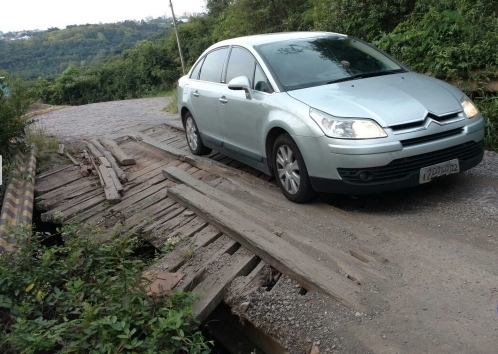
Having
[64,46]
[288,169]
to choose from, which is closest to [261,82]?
[288,169]

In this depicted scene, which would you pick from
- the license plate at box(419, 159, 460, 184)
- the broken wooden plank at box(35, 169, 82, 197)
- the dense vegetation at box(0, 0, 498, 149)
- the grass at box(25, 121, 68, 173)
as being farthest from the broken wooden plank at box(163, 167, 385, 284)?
the dense vegetation at box(0, 0, 498, 149)

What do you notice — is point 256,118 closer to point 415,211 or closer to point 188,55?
point 415,211

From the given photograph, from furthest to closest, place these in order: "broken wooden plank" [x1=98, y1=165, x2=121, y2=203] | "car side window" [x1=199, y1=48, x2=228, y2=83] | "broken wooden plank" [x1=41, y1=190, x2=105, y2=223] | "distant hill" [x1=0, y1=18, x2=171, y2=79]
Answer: "distant hill" [x1=0, y1=18, x2=171, y2=79] < "car side window" [x1=199, y1=48, x2=228, y2=83] < "broken wooden plank" [x1=98, y1=165, x2=121, y2=203] < "broken wooden plank" [x1=41, y1=190, x2=105, y2=223]

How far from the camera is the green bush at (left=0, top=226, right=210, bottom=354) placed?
3141 mm

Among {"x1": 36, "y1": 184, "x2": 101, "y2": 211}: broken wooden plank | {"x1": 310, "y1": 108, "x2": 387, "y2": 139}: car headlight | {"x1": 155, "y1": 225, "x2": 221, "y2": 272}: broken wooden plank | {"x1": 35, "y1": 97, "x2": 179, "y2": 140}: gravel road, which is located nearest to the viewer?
{"x1": 155, "y1": 225, "x2": 221, "y2": 272}: broken wooden plank

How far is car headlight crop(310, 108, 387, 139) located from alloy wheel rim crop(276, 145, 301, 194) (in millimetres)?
580

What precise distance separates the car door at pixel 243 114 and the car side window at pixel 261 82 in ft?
0.04

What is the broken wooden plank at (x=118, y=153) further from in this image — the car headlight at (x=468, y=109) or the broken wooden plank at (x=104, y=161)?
the car headlight at (x=468, y=109)

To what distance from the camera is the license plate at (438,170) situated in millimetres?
4703

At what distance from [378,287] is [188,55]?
31218mm

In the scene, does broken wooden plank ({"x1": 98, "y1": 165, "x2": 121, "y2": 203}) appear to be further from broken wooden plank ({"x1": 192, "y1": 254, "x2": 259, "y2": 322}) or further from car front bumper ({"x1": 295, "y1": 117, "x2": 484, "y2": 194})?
car front bumper ({"x1": 295, "y1": 117, "x2": 484, "y2": 194})

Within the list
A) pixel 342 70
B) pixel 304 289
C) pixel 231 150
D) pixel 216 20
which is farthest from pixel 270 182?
pixel 216 20

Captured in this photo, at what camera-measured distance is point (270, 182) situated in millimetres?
6352

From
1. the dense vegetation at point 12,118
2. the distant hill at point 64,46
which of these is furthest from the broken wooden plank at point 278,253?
the distant hill at point 64,46
